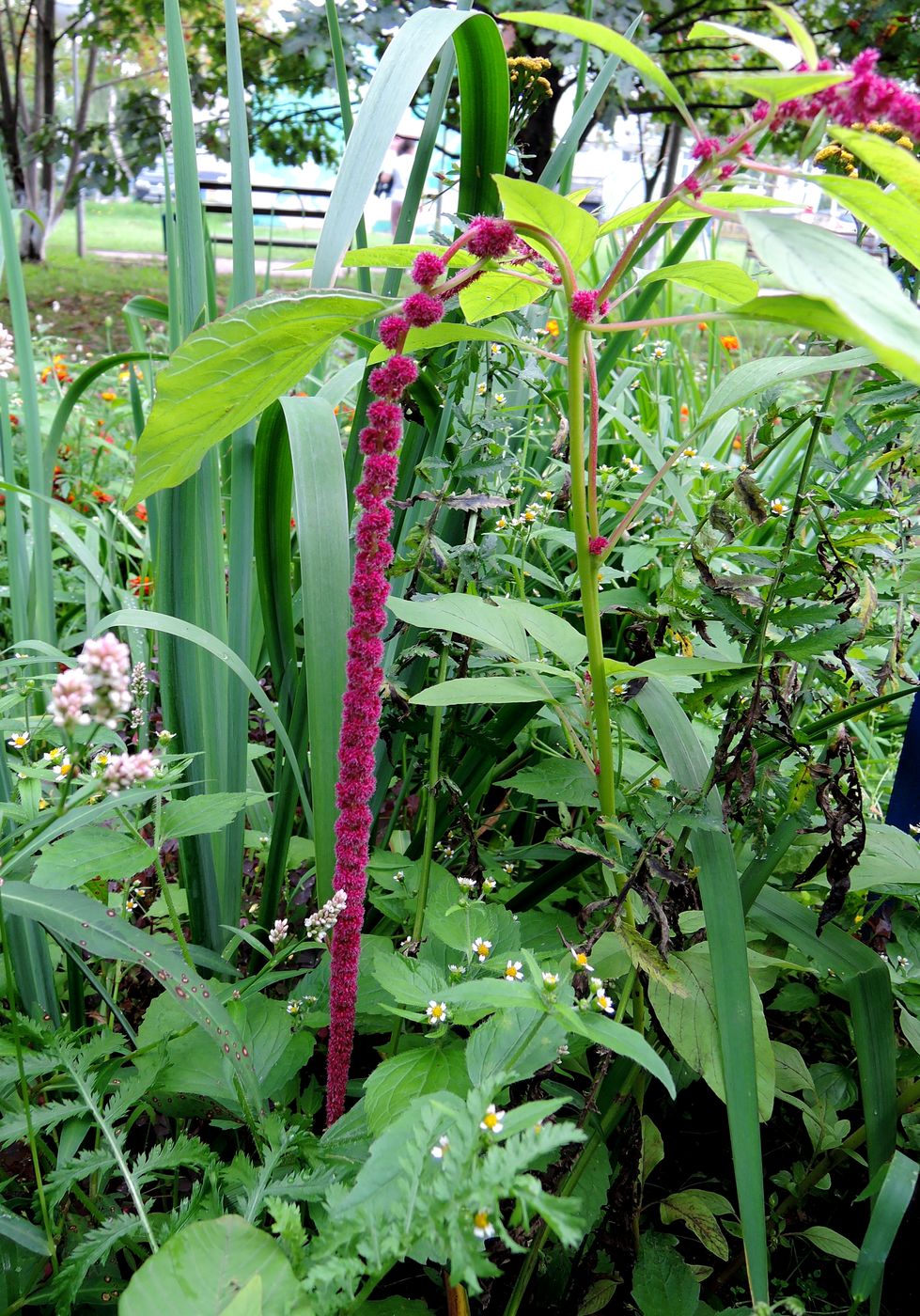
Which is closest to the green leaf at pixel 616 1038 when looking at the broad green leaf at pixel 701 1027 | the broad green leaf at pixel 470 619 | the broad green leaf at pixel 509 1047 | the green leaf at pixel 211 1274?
the broad green leaf at pixel 509 1047

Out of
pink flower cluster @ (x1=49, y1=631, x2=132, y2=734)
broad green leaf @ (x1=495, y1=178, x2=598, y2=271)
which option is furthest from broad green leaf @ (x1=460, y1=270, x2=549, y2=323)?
pink flower cluster @ (x1=49, y1=631, x2=132, y2=734)

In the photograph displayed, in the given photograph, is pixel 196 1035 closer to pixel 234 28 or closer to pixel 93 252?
pixel 234 28

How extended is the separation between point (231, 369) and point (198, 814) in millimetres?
471

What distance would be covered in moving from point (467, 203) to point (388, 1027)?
3.17 feet

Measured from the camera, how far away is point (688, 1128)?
4.01 feet

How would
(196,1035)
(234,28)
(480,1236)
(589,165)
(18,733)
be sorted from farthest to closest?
(589,165)
(18,733)
(234,28)
(196,1035)
(480,1236)

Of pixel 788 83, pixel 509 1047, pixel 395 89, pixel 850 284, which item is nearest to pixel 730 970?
pixel 509 1047

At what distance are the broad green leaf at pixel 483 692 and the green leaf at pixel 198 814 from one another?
9.5 inches

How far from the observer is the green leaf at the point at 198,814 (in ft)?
3.16

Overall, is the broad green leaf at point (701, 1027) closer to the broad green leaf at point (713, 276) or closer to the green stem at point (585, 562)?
the green stem at point (585, 562)

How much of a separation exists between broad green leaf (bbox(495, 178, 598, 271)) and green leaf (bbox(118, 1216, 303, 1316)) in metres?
0.79

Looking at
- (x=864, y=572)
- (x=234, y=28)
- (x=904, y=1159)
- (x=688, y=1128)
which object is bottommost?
(x=688, y=1128)

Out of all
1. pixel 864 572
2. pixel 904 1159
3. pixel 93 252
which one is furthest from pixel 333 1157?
pixel 93 252

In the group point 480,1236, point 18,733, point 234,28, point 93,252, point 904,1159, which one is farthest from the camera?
point 93,252
